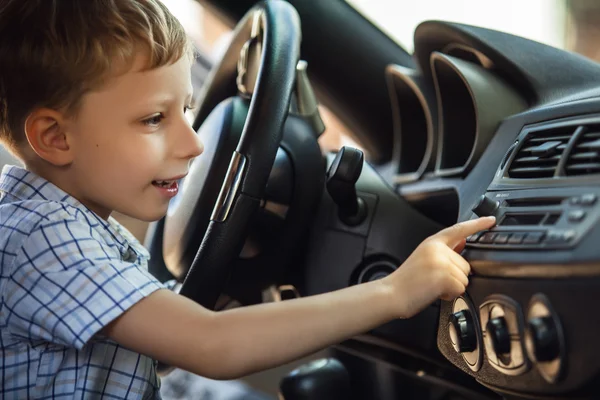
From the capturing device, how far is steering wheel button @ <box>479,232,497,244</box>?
2.71 ft

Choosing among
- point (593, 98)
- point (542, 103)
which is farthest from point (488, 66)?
point (593, 98)

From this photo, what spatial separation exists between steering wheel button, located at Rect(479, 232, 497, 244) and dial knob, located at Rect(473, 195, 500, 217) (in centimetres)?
4

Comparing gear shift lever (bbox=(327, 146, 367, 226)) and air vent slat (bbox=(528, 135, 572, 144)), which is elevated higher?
air vent slat (bbox=(528, 135, 572, 144))

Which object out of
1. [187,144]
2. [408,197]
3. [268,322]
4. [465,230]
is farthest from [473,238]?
[408,197]

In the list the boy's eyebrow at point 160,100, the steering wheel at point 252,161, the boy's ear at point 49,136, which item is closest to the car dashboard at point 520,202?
the steering wheel at point 252,161

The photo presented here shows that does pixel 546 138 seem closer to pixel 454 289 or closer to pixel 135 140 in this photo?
pixel 454 289

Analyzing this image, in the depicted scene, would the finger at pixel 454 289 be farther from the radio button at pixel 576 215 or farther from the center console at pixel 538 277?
the radio button at pixel 576 215

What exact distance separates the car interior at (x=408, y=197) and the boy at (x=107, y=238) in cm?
8

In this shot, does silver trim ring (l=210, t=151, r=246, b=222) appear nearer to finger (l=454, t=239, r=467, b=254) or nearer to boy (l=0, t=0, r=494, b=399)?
boy (l=0, t=0, r=494, b=399)

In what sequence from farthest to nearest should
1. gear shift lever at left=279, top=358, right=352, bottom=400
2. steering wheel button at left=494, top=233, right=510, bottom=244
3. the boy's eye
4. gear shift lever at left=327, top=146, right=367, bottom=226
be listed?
1. gear shift lever at left=279, top=358, right=352, bottom=400
2. gear shift lever at left=327, top=146, right=367, bottom=226
3. the boy's eye
4. steering wheel button at left=494, top=233, right=510, bottom=244

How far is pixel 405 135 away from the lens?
158 centimetres

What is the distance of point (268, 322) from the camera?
0.81 m

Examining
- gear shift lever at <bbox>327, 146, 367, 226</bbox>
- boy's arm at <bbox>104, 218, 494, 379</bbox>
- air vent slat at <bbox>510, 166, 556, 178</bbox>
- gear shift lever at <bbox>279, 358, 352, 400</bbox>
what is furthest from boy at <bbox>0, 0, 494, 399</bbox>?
gear shift lever at <bbox>279, 358, 352, 400</bbox>

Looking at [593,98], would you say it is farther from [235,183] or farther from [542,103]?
[235,183]
